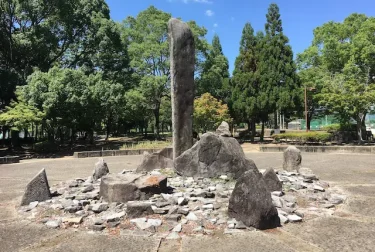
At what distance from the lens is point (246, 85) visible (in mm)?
24094

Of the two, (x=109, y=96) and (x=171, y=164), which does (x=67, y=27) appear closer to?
(x=109, y=96)

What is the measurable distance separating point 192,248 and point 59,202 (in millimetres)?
2964

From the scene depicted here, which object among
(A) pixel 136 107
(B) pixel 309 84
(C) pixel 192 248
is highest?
(B) pixel 309 84

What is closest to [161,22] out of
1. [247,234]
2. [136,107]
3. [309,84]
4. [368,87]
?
[136,107]

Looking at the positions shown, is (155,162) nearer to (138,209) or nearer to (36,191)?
(36,191)

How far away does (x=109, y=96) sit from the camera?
1975cm

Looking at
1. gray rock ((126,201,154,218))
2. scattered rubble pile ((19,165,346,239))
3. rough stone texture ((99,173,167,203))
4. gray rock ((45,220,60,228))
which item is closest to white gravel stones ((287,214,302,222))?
scattered rubble pile ((19,165,346,239))

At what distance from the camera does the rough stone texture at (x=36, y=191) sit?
5570mm

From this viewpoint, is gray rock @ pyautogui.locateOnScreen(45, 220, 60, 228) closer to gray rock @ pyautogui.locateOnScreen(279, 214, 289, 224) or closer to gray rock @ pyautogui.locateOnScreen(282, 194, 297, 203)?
gray rock @ pyautogui.locateOnScreen(279, 214, 289, 224)

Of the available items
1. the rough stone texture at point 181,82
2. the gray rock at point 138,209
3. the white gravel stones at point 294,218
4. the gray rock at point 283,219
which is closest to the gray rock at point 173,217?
the gray rock at point 138,209

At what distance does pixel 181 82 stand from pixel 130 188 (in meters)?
3.37

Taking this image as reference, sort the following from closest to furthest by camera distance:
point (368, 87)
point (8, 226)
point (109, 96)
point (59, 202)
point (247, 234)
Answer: point (247, 234)
point (8, 226)
point (59, 202)
point (368, 87)
point (109, 96)

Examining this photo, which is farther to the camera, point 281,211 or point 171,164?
point 171,164

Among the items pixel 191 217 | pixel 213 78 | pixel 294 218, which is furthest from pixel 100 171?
pixel 213 78
